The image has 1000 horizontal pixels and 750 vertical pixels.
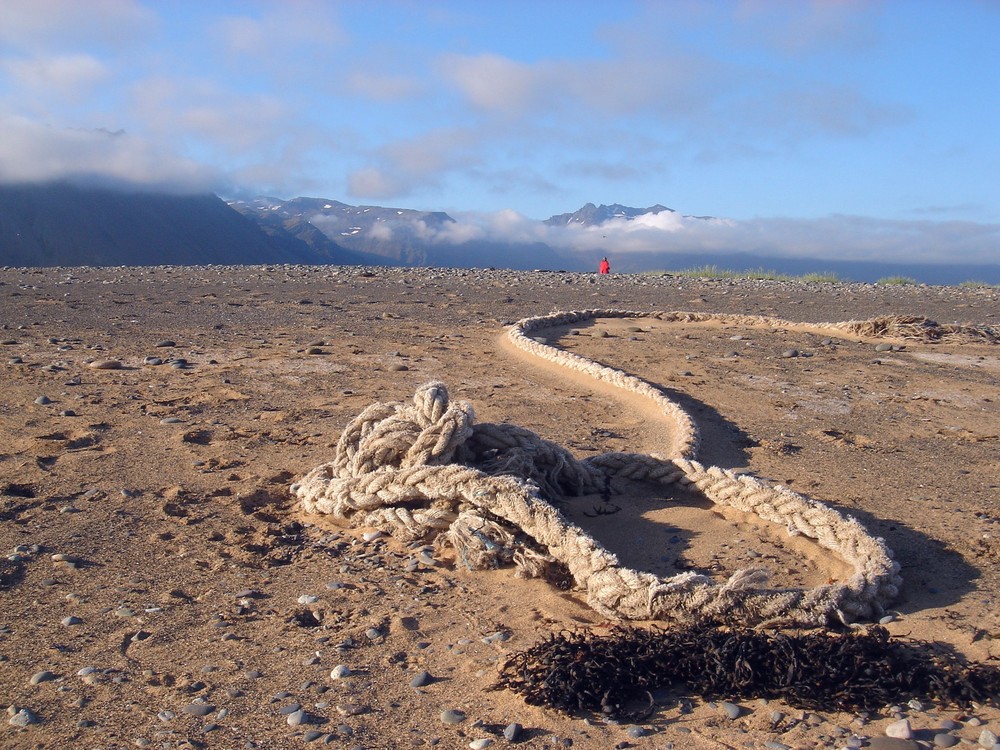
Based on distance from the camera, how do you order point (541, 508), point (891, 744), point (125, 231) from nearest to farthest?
point (891, 744), point (541, 508), point (125, 231)

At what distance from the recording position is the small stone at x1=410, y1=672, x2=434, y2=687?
2.34 m

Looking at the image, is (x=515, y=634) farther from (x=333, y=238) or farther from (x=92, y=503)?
(x=333, y=238)

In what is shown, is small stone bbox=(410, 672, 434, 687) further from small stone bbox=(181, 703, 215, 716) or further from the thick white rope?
the thick white rope

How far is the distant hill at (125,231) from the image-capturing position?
42312 mm

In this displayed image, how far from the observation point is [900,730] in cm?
207

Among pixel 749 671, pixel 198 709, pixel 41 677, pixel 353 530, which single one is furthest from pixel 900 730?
pixel 41 677

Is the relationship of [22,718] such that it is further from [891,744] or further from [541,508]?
[891,744]

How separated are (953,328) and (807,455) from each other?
18.0 ft

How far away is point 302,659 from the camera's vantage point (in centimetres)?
246

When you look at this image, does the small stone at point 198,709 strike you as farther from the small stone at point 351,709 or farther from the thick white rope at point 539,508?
the thick white rope at point 539,508

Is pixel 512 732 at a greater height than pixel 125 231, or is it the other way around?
pixel 125 231

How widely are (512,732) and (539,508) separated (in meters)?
1.09

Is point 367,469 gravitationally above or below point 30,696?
above

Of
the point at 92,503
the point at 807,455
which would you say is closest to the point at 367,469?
the point at 92,503
